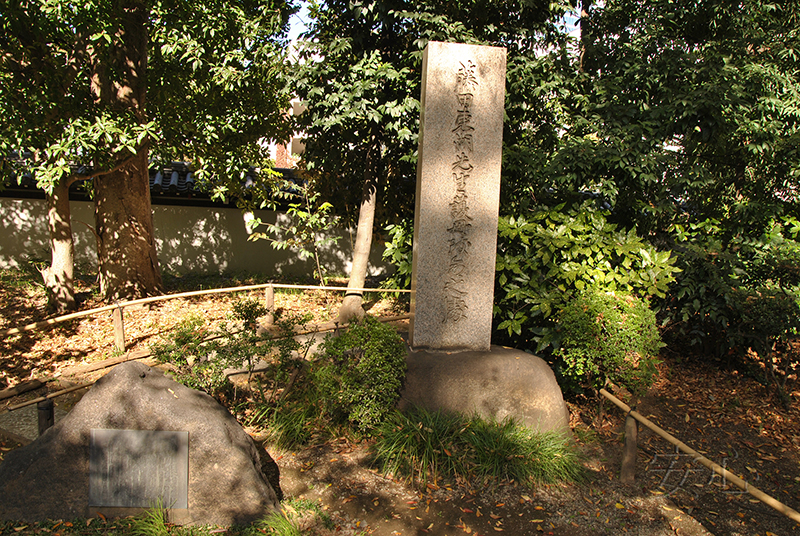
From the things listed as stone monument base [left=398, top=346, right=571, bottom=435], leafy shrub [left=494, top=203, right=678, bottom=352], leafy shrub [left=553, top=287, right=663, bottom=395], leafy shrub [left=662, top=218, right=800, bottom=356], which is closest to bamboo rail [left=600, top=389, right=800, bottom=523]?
leafy shrub [left=553, top=287, right=663, bottom=395]

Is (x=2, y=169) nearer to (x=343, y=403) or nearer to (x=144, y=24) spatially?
(x=144, y=24)

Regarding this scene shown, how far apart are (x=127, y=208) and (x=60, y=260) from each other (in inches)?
52.8

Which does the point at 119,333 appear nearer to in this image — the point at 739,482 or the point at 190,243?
the point at 190,243

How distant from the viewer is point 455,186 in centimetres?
525

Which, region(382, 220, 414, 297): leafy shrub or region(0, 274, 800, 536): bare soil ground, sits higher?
region(382, 220, 414, 297): leafy shrub

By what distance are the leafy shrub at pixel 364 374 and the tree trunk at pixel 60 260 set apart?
6.01 m

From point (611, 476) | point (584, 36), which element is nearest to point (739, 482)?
point (611, 476)

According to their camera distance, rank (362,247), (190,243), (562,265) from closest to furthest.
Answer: (562,265) < (362,247) < (190,243)

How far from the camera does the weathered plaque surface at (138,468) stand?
11.3 feet

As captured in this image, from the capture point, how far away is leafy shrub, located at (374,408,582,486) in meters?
4.45

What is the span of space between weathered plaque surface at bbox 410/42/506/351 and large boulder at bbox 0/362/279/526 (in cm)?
232

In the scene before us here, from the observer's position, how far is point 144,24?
754 centimetres

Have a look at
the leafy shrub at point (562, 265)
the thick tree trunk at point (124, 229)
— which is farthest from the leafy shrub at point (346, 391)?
the thick tree trunk at point (124, 229)

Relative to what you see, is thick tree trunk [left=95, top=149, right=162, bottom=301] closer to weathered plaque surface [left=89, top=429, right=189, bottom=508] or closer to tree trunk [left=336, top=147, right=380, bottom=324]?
tree trunk [left=336, top=147, right=380, bottom=324]
